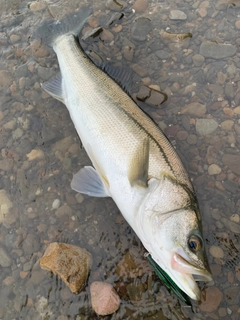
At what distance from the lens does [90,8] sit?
14.0 ft

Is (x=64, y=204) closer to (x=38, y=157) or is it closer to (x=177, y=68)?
(x=38, y=157)

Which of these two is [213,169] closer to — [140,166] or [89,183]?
[140,166]

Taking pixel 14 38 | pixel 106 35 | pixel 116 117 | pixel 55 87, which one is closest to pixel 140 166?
pixel 116 117

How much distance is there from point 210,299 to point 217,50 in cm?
262

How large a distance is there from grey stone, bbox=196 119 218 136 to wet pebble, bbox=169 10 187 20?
140 cm

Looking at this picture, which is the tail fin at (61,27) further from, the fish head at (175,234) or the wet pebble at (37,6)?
the fish head at (175,234)

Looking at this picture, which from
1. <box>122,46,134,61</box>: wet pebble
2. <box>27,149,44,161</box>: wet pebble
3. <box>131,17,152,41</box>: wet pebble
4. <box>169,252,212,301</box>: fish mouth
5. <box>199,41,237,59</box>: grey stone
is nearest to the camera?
<box>169,252,212,301</box>: fish mouth

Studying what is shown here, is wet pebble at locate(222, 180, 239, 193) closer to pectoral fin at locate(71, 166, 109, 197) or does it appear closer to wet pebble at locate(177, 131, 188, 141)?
wet pebble at locate(177, 131, 188, 141)

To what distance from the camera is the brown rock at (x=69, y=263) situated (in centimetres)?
293

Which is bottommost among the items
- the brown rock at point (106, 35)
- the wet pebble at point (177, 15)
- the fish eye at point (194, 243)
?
the fish eye at point (194, 243)

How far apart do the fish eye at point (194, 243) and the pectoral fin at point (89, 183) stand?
37.9 inches

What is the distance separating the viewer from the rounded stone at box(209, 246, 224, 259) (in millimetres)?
2992

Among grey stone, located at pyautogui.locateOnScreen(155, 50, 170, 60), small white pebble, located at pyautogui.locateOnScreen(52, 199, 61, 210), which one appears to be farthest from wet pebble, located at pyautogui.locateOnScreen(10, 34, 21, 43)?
small white pebble, located at pyautogui.locateOnScreen(52, 199, 61, 210)

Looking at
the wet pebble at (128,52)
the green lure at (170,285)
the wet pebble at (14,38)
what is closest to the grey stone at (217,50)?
the wet pebble at (128,52)
